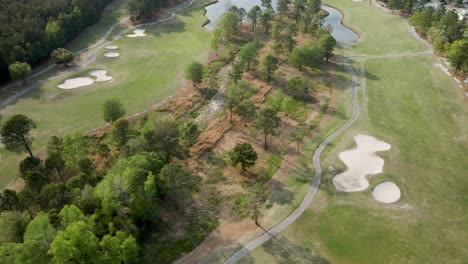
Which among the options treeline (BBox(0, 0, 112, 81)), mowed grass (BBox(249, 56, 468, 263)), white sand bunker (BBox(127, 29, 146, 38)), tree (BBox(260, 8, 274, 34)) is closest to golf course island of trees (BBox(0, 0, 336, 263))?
treeline (BBox(0, 0, 112, 81))

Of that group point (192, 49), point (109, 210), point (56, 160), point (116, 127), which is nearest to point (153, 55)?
point (192, 49)

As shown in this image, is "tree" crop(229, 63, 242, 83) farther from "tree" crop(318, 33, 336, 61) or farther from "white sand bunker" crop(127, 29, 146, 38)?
"white sand bunker" crop(127, 29, 146, 38)

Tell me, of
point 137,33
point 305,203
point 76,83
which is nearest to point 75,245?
point 305,203

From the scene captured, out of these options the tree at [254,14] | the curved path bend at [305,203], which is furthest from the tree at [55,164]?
the tree at [254,14]

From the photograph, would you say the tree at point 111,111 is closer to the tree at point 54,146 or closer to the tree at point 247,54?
the tree at point 54,146

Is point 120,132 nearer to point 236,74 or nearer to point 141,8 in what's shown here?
point 236,74

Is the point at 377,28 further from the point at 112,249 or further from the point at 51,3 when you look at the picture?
the point at 112,249
